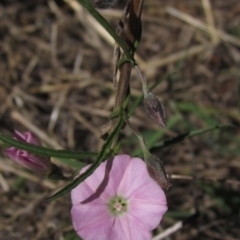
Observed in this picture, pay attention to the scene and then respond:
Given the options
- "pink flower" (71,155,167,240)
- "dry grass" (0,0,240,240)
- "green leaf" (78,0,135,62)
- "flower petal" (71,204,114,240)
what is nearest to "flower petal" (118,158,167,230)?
"pink flower" (71,155,167,240)

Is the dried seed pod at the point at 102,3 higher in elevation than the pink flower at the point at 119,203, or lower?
higher

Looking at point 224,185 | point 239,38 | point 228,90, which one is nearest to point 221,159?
point 224,185

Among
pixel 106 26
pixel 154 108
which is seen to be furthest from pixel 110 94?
pixel 106 26

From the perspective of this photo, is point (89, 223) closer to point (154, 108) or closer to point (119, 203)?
point (119, 203)

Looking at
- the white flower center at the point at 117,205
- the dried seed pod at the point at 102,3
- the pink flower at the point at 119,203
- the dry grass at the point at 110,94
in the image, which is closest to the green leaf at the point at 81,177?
the pink flower at the point at 119,203

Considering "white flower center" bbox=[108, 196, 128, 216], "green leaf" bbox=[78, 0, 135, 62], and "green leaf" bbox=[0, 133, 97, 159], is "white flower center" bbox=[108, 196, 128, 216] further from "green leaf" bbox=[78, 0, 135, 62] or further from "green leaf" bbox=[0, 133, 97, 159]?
"green leaf" bbox=[78, 0, 135, 62]

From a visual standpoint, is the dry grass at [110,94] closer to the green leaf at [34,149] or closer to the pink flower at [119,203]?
the pink flower at [119,203]
